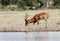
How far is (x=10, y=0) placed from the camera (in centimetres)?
3606

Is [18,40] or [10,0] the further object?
[10,0]

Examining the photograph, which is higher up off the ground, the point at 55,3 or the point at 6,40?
the point at 6,40

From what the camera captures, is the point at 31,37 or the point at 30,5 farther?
the point at 30,5

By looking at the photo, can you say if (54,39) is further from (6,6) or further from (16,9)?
(6,6)

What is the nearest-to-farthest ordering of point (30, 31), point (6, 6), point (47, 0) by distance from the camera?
point (30, 31) < point (6, 6) < point (47, 0)

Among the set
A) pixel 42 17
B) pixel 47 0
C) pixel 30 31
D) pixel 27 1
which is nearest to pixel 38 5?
pixel 27 1

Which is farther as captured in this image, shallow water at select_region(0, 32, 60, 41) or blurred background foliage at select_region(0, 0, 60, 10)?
blurred background foliage at select_region(0, 0, 60, 10)

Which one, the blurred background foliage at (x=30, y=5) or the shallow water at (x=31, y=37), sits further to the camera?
the blurred background foliage at (x=30, y=5)

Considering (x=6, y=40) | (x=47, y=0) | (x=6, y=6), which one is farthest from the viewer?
(x=47, y=0)

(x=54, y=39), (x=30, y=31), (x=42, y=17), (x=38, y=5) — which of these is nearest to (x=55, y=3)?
(x=38, y=5)

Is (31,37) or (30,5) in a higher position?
(31,37)

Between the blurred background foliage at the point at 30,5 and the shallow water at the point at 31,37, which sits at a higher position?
the shallow water at the point at 31,37

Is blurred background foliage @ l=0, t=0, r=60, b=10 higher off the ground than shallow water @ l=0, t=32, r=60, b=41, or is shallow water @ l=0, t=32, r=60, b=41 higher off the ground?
shallow water @ l=0, t=32, r=60, b=41

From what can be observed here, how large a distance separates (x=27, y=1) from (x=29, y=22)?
56.1 ft
